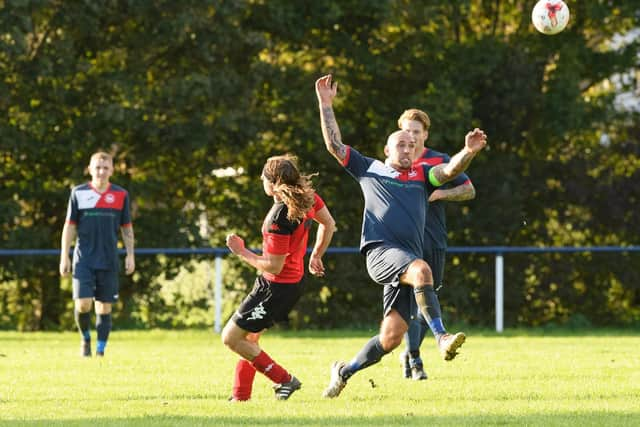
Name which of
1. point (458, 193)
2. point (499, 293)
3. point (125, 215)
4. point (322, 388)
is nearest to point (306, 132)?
point (499, 293)

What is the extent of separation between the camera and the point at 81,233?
44.6ft

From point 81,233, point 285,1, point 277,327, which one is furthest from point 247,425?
point 285,1

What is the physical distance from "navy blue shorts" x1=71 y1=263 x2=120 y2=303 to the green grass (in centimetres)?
67

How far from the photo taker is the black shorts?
8.61m

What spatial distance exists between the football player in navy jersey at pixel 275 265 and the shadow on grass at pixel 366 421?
0.84 metres

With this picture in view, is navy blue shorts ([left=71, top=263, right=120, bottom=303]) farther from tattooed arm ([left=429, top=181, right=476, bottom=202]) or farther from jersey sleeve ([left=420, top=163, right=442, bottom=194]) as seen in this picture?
jersey sleeve ([left=420, top=163, right=442, bottom=194])

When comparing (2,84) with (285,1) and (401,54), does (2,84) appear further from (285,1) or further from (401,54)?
(401,54)

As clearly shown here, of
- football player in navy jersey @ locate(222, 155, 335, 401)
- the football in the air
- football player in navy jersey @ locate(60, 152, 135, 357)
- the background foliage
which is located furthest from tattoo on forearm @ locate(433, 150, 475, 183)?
the background foliage

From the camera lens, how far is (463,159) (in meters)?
8.49

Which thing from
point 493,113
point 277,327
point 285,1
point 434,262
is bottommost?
point 277,327

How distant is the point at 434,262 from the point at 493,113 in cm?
1173

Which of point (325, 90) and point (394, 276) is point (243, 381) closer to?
point (394, 276)

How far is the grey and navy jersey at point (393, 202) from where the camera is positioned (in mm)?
8945

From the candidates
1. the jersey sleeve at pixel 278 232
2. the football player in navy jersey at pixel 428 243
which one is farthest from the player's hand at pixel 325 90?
the football player in navy jersey at pixel 428 243
